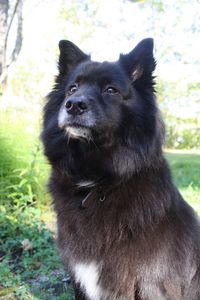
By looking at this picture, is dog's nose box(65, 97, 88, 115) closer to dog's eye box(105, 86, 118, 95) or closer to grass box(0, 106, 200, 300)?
dog's eye box(105, 86, 118, 95)

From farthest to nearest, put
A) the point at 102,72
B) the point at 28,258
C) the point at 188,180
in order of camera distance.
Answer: the point at 188,180 < the point at 28,258 < the point at 102,72

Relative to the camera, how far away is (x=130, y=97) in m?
3.04

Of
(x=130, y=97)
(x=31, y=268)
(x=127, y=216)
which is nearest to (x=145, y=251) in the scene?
(x=127, y=216)

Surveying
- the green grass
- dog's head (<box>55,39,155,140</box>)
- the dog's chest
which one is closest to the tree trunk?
the green grass

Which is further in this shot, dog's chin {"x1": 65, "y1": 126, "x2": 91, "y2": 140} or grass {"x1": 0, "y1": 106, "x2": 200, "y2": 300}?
grass {"x1": 0, "y1": 106, "x2": 200, "y2": 300}

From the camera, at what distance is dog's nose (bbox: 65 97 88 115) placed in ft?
9.23

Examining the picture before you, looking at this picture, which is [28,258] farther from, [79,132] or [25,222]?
[79,132]

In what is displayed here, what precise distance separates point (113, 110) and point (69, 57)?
31.1 inches

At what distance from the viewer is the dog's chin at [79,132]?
2873 millimetres

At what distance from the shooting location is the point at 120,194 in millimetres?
2992

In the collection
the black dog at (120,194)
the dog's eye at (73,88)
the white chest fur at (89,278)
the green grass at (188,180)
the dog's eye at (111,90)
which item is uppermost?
the dog's eye at (111,90)

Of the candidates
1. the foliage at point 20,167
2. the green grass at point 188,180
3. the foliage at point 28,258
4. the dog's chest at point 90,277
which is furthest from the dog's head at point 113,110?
the foliage at point 20,167

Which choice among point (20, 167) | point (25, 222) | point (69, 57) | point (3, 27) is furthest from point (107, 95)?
point (3, 27)

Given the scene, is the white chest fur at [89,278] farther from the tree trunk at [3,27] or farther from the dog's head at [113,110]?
the tree trunk at [3,27]
